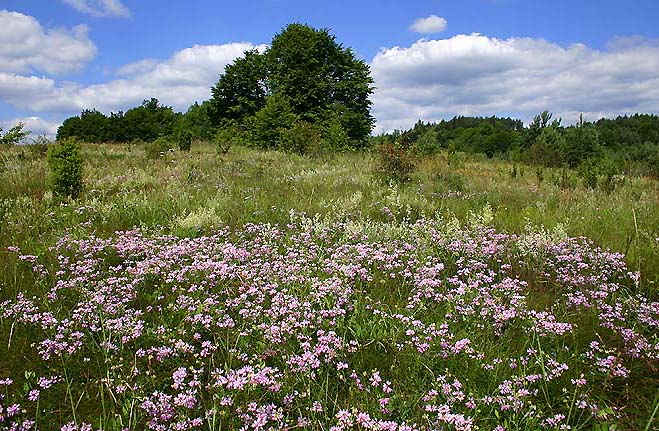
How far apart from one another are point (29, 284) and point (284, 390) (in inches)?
120

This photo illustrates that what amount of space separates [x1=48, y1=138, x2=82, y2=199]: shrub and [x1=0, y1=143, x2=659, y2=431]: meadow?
8.55ft

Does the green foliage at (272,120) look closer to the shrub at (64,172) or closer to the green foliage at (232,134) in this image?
the green foliage at (232,134)

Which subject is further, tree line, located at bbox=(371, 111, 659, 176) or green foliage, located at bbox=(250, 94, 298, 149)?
green foliage, located at bbox=(250, 94, 298, 149)

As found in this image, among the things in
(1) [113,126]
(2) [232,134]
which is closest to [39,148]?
(2) [232,134]

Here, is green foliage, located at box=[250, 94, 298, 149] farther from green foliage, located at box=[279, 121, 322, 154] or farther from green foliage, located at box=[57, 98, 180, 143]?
green foliage, located at box=[57, 98, 180, 143]

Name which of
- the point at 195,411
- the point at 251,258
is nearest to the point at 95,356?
the point at 195,411

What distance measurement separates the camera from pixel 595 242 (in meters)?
5.79

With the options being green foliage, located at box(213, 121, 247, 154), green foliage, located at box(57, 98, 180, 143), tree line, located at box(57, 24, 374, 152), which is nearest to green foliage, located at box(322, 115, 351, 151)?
tree line, located at box(57, 24, 374, 152)

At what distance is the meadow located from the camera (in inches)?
95.9

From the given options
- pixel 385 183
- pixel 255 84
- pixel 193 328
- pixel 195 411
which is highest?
pixel 255 84

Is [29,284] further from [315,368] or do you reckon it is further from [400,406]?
[400,406]

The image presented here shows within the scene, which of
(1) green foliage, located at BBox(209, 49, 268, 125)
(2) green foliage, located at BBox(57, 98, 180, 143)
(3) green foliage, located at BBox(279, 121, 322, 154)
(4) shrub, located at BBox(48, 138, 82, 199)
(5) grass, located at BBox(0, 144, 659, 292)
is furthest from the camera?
(2) green foliage, located at BBox(57, 98, 180, 143)

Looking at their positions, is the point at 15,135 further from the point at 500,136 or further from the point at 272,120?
the point at 500,136

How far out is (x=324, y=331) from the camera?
3.08m
